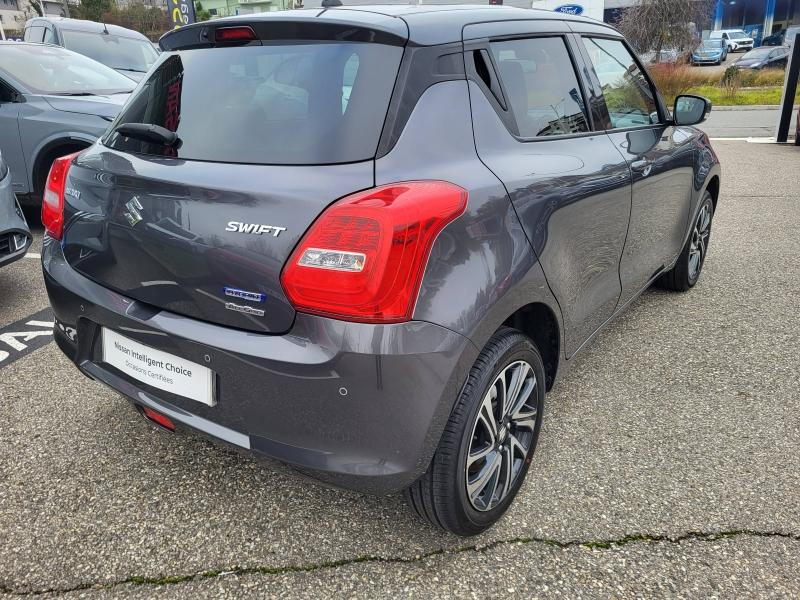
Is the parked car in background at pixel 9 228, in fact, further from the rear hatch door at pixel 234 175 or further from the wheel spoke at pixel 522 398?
the wheel spoke at pixel 522 398

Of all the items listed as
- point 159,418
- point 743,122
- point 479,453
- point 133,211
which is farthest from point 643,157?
point 743,122

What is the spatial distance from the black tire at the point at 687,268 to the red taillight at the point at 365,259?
9.68 ft

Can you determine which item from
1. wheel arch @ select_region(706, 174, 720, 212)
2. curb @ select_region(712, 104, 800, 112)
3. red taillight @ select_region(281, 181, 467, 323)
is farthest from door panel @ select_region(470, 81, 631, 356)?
curb @ select_region(712, 104, 800, 112)

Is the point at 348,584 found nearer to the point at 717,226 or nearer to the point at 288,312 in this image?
the point at 288,312

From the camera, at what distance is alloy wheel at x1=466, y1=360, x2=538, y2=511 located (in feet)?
6.51

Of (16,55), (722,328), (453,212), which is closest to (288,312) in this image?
(453,212)

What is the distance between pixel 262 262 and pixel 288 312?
15 cm

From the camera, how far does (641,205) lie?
2.93 m

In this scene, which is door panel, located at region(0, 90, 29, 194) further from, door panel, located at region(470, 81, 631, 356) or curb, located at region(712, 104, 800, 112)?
curb, located at region(712, 104, 800, 112)

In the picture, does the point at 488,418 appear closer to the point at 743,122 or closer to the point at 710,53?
the point at 743,122

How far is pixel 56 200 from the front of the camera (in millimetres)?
2299

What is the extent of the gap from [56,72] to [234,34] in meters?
5.31

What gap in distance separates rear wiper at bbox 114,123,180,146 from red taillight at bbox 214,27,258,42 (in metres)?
0.36

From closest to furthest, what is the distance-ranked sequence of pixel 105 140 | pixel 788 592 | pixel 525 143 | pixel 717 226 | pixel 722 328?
pixel 788 592, pixel 525 143, pixel 105 140, pixel 722 328, pixel 717 226
